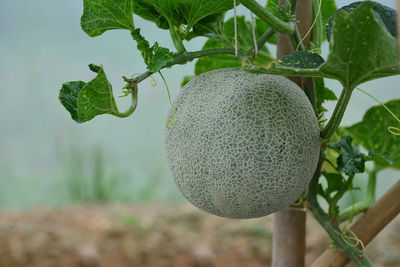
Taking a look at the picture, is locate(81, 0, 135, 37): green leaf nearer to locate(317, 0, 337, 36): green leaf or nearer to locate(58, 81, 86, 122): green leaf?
locate(58, 81, 86, 122): green leaf

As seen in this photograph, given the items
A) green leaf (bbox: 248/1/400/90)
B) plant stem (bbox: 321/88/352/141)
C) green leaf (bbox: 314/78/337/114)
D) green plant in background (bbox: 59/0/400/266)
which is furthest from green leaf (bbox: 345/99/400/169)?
green leaf (bbox: 248/1/400/90)

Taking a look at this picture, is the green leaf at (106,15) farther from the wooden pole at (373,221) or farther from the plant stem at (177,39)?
the wooden pole at (373,221)

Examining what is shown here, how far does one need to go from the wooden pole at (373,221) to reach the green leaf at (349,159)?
Answer: 102 millimetres

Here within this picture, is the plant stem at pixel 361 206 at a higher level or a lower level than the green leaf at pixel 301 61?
lower

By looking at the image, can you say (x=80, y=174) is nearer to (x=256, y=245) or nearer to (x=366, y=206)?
(x=256, y=245)

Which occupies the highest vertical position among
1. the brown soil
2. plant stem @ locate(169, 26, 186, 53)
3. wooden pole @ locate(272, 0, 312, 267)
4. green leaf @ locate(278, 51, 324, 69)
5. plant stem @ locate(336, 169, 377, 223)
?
plant stem @ locate(169, 26, 186, 53)

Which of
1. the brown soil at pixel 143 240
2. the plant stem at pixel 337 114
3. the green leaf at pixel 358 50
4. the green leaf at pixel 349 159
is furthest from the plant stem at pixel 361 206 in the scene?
the brown soil at pixel 143 240

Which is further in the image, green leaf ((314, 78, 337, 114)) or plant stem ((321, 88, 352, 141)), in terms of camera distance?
green leaf ((314, 78, 337, 114))

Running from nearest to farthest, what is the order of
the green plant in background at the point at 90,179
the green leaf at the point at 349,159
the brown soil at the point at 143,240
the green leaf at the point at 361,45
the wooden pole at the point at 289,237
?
the green leaf at the point at 361,45, the green leaf at the point at 349,159, the wooden pole at the point at 289,237, the brown soil at the point at 143,240, the green plant in background at the point at 90,179

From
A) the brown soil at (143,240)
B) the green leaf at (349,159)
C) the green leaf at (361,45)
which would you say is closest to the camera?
the green leaf at (361,45)

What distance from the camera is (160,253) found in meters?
2.09

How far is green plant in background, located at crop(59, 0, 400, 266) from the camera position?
41 centimetres

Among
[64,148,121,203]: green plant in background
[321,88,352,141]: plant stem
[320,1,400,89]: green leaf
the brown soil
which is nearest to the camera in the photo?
[320,1,400,89]: green leaf

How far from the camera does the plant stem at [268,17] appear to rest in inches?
18.5
